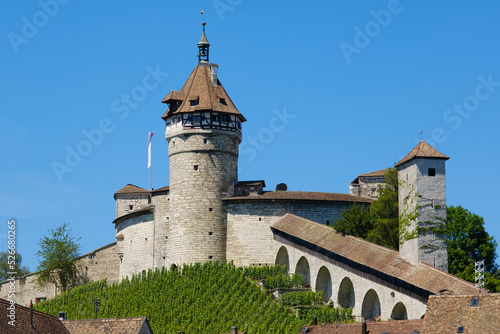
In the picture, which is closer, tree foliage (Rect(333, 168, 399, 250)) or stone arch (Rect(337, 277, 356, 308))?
stone arch (Rect(337, 277, 356, 308))

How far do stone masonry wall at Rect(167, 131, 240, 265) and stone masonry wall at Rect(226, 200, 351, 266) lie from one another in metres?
0.65

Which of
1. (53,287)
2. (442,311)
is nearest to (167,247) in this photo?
(53,287)

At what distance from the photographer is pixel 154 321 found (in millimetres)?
60406

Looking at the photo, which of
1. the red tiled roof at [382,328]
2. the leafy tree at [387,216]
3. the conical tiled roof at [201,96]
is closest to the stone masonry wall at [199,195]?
the conical tiled roof at [201,96]

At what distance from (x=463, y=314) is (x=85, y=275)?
4712 centimetres

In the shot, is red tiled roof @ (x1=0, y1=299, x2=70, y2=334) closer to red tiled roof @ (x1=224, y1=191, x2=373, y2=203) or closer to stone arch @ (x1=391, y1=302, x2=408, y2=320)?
stone arch @ (x1=391, y1=302, x2=408, y2=320)

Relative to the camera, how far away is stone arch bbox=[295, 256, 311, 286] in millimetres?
62209

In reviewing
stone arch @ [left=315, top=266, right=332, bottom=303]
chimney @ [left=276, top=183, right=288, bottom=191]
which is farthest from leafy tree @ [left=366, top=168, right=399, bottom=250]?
chimney @ [left=276, top=183, right=288, bottom=191]

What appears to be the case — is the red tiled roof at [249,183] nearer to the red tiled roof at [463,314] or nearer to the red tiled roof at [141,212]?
the red tiled roof at [141,212]

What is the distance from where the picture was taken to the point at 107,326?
132 ft

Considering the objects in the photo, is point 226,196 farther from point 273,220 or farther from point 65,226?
point 65,226

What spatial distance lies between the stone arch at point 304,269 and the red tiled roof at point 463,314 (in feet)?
74.9

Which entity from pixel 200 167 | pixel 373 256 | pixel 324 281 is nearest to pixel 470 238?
pixel 324 281

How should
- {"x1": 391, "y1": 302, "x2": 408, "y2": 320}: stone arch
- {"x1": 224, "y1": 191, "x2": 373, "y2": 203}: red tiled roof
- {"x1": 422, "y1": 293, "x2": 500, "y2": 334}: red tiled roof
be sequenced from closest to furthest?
{"x1": 422, "y1": 293, "x2": 500, "y2": 334}: red tiled roof
{"x1": 391, "y1": 302, "x2": 408, "y2": 320}: stone arch
{"x1": 224, "y1": 191, "x2": 373, "y2": 203}: red tiled roof
